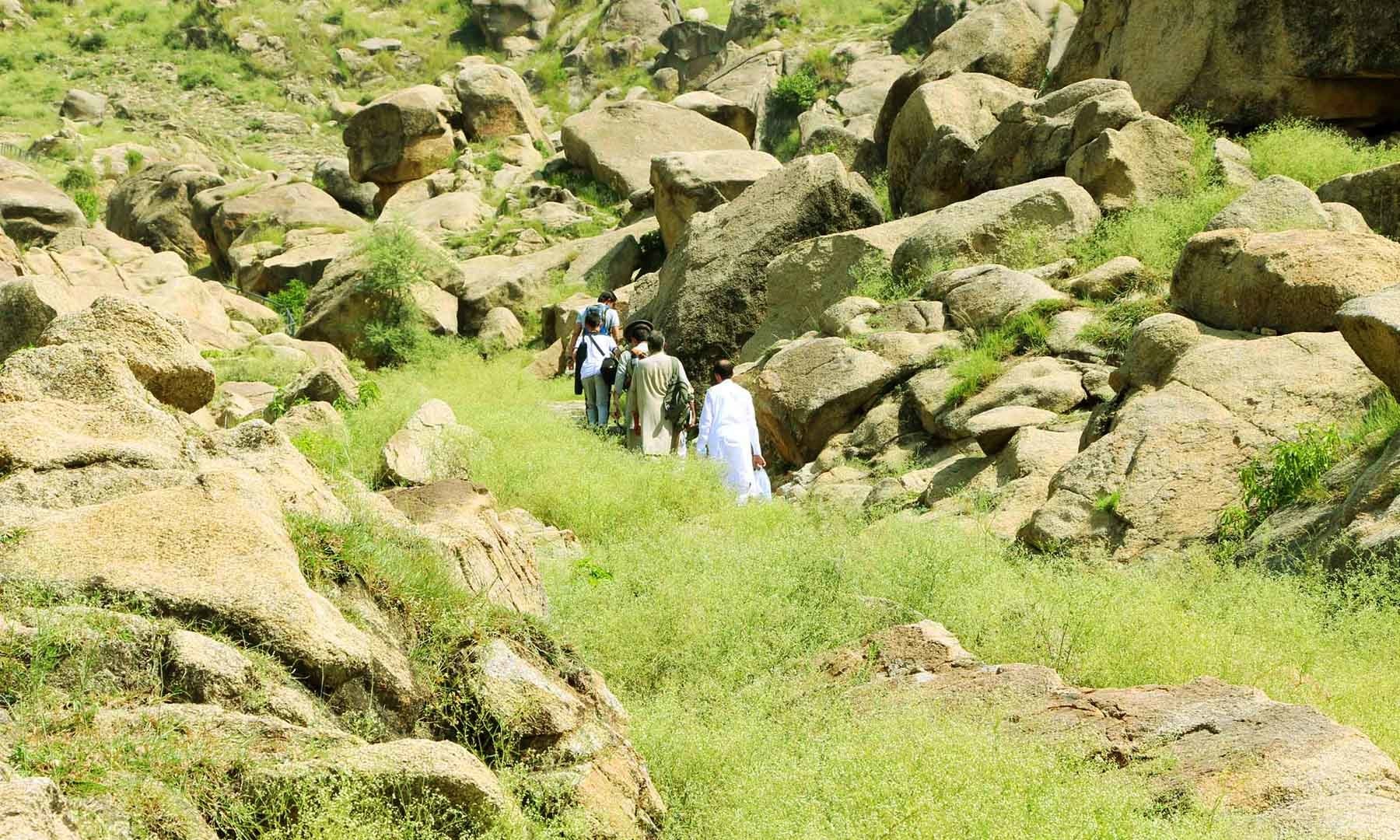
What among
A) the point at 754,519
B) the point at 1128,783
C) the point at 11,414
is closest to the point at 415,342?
the point at 754,519

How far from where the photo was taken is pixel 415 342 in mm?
19188

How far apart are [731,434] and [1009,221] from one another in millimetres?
4869

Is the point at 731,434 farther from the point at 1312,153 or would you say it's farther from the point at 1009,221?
the point at 1312,153

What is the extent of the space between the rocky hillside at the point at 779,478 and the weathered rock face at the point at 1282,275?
41 mm

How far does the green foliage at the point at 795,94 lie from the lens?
103 feet

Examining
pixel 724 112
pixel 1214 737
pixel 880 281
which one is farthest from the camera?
pixel 724 112

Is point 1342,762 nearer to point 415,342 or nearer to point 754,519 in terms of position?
point 754,519

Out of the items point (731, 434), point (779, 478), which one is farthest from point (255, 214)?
point (731, 434)

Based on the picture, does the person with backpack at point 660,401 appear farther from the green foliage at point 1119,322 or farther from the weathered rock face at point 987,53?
the weathered rock face at point 987,53

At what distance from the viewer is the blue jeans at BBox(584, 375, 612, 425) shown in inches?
517

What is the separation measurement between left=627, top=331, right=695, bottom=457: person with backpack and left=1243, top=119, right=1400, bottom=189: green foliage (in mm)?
7371

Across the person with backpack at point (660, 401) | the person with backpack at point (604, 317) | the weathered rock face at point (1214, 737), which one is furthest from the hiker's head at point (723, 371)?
the weathered rock face at point (1214, 737)

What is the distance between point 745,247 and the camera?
15727 millimetres

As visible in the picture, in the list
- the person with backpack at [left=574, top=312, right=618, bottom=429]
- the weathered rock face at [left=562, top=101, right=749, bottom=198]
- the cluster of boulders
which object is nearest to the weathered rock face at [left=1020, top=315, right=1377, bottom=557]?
the cluster of boulders
